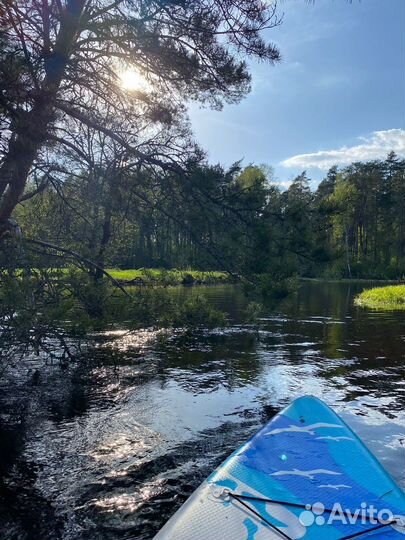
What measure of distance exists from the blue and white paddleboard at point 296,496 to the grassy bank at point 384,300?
15499 millimetres

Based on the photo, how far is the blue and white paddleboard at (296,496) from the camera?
9.57 ft

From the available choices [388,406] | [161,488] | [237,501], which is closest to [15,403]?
[161,488]

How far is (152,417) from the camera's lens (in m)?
5.87

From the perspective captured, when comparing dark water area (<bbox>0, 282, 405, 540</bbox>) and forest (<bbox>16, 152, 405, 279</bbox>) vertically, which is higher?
forest (<bbox>16, 152, 405, 279</bbox>)

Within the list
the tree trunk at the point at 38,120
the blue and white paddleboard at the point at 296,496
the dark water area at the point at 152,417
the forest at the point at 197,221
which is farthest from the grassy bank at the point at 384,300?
the tree trunk at the point at 38,120

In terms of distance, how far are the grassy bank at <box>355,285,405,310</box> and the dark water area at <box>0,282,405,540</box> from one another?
850 centimetres

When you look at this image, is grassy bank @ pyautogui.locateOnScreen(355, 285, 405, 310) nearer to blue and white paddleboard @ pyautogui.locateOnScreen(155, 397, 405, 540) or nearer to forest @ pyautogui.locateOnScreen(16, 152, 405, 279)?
forest @ pyautogui.locateOnScreen(16, 152, 405, 279)

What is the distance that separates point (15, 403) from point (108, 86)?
4593 millimetres

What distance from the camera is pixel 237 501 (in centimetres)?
324

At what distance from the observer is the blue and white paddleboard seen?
2918 mm

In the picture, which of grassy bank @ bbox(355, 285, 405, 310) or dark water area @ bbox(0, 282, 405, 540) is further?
grassy bank @ bbox(355, 285, 405, 310)

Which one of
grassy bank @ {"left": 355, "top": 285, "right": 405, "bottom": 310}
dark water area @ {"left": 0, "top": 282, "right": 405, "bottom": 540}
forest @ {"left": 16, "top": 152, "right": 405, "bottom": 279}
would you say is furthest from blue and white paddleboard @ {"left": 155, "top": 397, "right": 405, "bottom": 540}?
grassy bank @ {"left": 355, "top": 285, "right": 405, "bottom": 310}

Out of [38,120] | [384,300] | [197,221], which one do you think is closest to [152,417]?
[197,221]

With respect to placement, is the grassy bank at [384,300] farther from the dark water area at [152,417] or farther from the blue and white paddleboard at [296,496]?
the blue and white paddleboard at [296,496]
